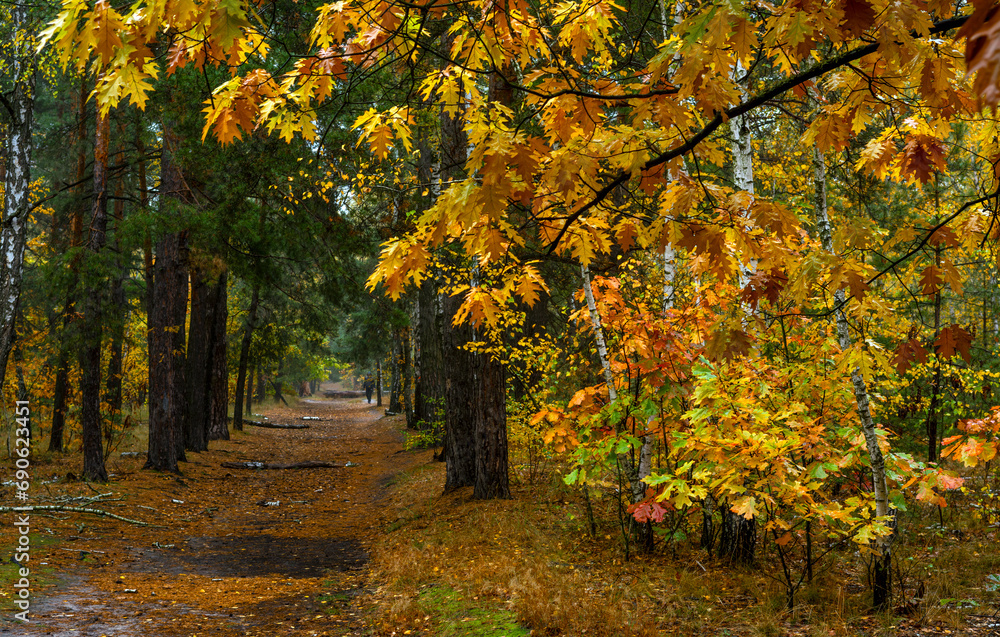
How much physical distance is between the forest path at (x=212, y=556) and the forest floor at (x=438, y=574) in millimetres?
32

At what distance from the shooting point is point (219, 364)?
1852cm

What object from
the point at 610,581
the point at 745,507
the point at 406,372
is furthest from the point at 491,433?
the point at 406,372

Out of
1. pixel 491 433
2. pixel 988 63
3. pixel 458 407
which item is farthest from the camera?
pixel 458 407

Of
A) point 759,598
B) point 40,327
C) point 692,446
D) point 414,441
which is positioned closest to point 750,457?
point 692,446

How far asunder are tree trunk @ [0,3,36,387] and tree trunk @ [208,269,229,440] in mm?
8421

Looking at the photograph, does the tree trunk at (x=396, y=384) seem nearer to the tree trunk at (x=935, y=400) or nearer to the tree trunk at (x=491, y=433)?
the tree trunk at (x=491, y=433)

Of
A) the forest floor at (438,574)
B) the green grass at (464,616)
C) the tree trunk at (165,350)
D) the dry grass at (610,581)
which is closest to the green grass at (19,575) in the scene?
the forest floor at (438,574)

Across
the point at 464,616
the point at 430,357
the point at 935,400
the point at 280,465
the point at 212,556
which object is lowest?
the point at 280,465

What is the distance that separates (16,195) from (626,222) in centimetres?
815

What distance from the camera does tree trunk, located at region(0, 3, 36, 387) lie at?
778 cm

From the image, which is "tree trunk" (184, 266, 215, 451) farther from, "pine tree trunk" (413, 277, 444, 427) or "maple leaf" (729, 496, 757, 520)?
"maple leaf" (729, 496, 757, 520)

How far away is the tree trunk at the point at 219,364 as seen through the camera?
57.3ft

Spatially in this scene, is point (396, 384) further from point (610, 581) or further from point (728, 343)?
point (728, 343)

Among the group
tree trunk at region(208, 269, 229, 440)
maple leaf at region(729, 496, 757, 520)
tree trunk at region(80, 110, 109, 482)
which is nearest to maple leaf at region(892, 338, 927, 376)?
maple leaf at region(729, 496, 757, 520)
